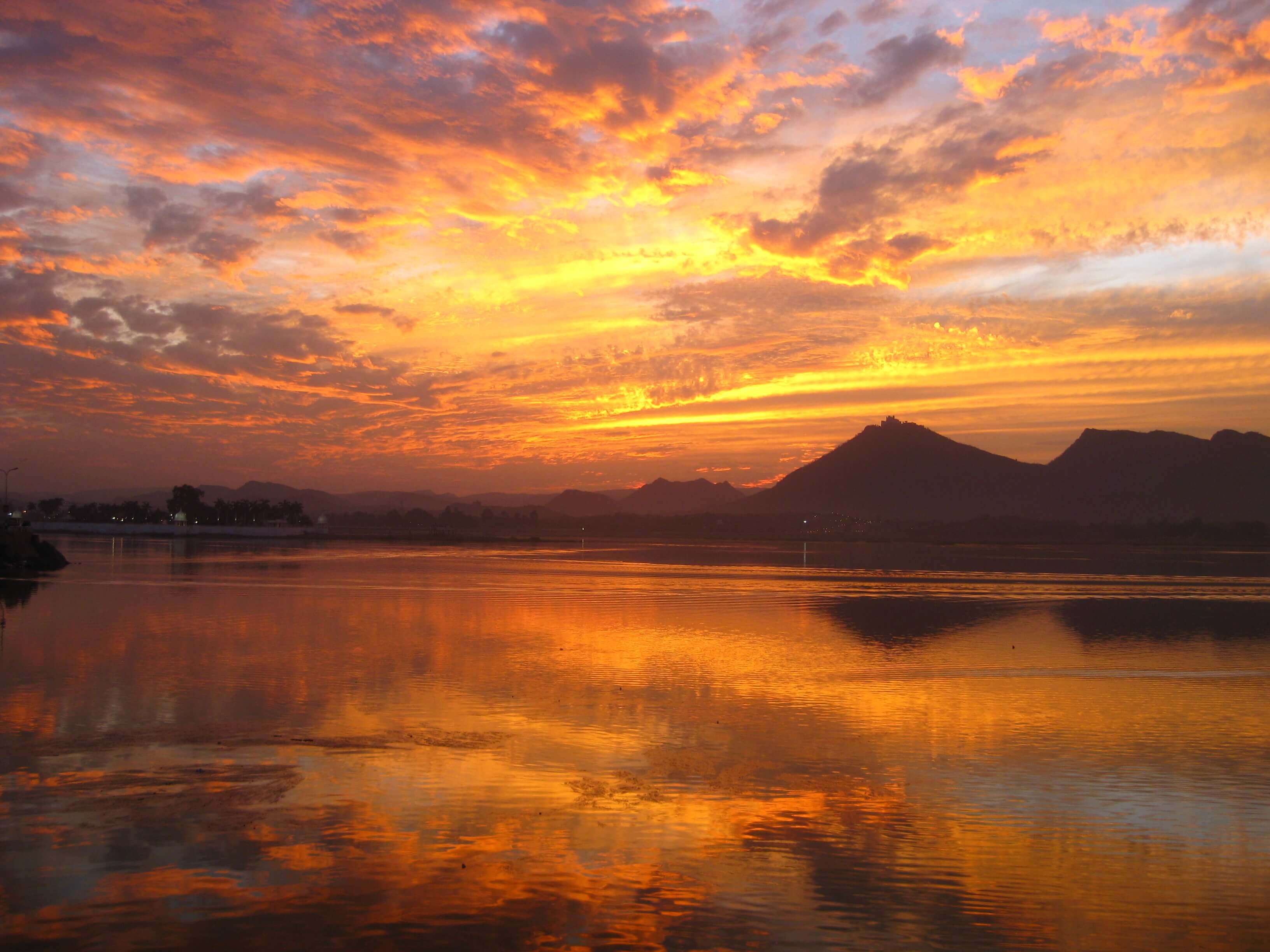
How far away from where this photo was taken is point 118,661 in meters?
23.3

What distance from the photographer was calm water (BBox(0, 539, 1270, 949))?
30.5 feet

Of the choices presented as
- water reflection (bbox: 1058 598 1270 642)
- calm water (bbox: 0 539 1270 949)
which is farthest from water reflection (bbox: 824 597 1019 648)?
water reflection (bbox: 1058 598 1270 642)

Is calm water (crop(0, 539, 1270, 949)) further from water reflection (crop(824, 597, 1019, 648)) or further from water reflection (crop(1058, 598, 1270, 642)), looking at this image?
water reflection (crop(1058, 598, 1270, 642))

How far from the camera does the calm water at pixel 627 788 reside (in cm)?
928

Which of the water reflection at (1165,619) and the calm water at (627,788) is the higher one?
the calm water at (627,788)

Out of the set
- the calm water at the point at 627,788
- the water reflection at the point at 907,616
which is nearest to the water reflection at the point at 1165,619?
the calm water at the point at 627,788

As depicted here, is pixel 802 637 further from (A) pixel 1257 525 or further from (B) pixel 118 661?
(A) pixel 1257 525

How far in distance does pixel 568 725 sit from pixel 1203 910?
1016 cm

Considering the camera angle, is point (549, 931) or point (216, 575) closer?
point (549, 931)

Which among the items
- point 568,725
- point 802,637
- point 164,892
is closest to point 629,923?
point 164,892

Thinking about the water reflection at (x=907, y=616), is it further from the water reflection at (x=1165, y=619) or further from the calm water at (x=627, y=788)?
the water reflection at (x=1165, y=619)

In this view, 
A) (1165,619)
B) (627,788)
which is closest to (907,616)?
(1165,619)

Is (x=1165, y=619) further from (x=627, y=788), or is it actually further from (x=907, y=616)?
(x=627, y=788)

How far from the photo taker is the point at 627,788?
13477 millimetres
